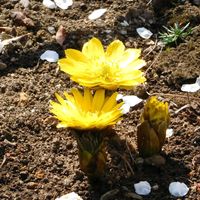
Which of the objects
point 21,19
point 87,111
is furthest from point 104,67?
point 21,19

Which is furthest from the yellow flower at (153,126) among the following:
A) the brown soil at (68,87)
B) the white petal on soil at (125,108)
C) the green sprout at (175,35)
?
the green sprout at (175,35)

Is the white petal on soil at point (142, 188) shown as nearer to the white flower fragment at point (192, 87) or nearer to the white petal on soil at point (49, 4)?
the white flower fragment at point (192, 87)

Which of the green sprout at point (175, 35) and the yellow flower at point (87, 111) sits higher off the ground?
the green sprout at point (175, 35)

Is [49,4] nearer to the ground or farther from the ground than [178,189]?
farther from the ground

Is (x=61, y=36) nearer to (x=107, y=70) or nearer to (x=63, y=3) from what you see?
(x=63, y=3)

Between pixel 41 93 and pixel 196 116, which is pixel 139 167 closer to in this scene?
pixel 196 116

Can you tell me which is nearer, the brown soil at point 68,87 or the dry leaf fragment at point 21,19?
the brown soil at point 68,87

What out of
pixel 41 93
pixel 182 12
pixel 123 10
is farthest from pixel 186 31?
pixel 41 93
